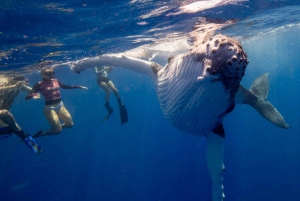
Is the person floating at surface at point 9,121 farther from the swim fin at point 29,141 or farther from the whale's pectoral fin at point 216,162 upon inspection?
the whale's pectoral fin at point 216,162

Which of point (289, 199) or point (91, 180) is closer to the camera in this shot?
point (289, 199)

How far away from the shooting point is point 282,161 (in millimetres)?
50281

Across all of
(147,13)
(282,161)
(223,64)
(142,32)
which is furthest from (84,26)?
(282,161)

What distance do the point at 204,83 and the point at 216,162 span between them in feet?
9.75

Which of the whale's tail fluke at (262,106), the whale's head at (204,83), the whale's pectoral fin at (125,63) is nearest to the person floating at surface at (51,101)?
the whale's pectoral fin at (125,63)

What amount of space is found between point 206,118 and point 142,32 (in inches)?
458

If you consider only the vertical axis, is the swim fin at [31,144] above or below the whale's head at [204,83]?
below

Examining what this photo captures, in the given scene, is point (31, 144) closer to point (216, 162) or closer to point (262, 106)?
point (216, 162)

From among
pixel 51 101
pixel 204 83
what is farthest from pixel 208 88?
pixel 51 101

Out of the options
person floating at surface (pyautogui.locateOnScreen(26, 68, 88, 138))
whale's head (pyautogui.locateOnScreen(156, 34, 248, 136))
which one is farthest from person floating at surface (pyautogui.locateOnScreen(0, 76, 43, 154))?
whale's head (pyautogui.locateOnScreen(156, 34, 248, 136))

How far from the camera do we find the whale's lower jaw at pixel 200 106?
341 cm

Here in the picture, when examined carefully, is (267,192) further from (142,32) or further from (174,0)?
(174,0)

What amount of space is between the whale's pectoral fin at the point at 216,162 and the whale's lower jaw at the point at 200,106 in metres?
0.36

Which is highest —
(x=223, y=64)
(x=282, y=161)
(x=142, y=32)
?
(x=223, y=64)
